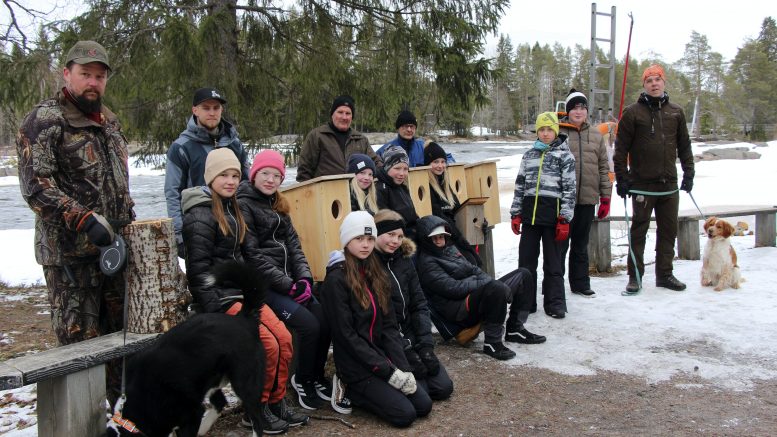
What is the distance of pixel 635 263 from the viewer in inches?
250

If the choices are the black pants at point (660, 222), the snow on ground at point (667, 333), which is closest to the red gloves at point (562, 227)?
the snow on ground at point (667, 333)

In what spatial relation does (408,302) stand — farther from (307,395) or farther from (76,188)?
(76,188)

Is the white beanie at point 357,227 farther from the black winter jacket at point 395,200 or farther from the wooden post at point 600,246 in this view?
the wooden post at point 600,246

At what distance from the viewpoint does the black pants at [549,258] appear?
18.6ft

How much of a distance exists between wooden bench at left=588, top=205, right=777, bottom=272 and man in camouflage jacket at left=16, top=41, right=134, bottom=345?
569 cm

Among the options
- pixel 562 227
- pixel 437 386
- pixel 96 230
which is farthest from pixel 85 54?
pixel 562 227

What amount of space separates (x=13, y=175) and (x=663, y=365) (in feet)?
116

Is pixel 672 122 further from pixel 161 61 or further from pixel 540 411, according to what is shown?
pixel 161 61

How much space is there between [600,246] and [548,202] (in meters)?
2.30

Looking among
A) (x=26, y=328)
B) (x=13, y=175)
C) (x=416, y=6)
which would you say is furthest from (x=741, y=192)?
(x=13, y=175)

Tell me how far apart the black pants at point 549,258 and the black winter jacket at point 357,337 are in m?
2.23

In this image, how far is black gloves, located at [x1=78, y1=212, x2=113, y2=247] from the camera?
309cm

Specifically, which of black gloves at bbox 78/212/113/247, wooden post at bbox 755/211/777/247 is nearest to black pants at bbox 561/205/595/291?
wooden post at bbox 755/211/777/247

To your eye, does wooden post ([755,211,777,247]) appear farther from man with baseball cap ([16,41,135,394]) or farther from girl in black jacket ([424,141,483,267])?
man with baseball cap ([16,41,135,394])
